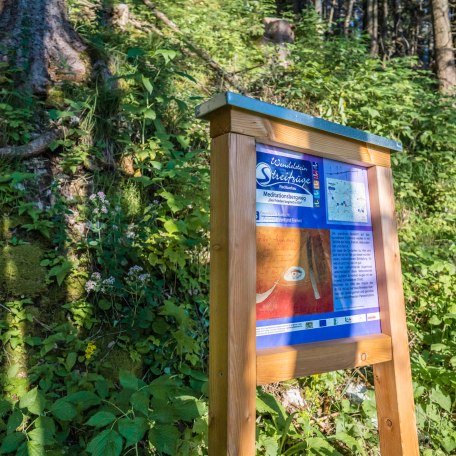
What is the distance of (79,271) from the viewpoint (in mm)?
2770

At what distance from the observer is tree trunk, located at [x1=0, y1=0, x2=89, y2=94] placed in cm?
386

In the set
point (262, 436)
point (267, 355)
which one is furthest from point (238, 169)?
point (262, 436)

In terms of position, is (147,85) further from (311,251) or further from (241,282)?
(241,282)

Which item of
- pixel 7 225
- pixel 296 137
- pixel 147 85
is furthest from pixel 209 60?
pixel 296 137

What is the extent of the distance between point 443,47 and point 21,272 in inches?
318

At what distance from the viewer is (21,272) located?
259 centimetres

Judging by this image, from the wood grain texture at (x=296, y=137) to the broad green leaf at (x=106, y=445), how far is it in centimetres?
124

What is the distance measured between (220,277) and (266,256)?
0.23 m

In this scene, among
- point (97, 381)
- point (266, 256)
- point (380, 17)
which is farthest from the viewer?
point (380, 17)

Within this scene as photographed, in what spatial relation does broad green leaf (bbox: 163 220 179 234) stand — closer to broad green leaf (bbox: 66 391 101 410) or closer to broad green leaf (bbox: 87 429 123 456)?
broad green leaf (bbox: 66 391 101 410)

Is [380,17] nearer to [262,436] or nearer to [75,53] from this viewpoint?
[75,53]

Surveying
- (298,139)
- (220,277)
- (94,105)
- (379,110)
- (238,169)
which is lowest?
(220,277)

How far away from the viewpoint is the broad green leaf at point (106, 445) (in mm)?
1572

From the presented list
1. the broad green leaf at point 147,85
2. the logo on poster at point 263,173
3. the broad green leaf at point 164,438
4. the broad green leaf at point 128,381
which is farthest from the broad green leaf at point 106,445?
the broad green leaf at point 147,85
